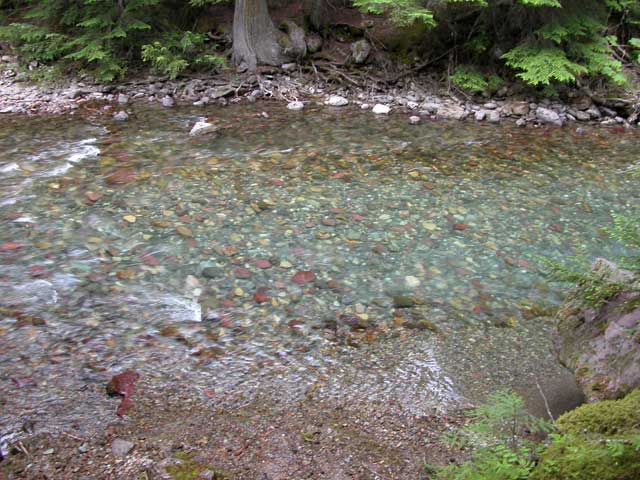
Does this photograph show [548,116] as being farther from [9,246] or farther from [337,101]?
[9,246]

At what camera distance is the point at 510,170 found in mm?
7957

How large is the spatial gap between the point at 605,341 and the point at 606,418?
0.94 metres

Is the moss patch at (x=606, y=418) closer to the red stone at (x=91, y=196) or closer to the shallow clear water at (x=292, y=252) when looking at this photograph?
the shallow clear water at (x=292, y=252)

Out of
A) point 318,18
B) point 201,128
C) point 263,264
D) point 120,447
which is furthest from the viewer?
point 318,18

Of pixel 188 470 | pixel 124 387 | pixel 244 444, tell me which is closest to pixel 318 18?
pixel 124 387

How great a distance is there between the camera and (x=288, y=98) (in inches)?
444

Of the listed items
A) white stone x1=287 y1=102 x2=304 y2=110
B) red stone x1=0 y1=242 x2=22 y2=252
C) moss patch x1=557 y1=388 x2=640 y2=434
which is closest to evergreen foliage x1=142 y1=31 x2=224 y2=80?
white stone x1=287 y1=102 x2=304 y2=110

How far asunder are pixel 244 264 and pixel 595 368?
3.20 meters

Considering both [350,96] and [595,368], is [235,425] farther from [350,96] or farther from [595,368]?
[350,96]

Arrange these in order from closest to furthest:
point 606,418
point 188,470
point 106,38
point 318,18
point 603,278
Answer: point 606,418
point 188,470
point 603,278
point 106,38
point 318,18

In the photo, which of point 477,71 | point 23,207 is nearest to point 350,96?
point 477,71

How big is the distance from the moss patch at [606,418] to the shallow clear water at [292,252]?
3.70 feet

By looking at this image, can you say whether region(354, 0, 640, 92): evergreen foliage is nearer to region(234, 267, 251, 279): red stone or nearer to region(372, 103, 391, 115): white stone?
region(372, 103, 391, 115): white stone

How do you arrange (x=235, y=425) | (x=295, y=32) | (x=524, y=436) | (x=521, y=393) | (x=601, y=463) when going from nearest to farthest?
(x=601, y=463) < (x=524, y=436) < (x=235, y=425) < (x=521, y=393) < (x=295, y=32)
